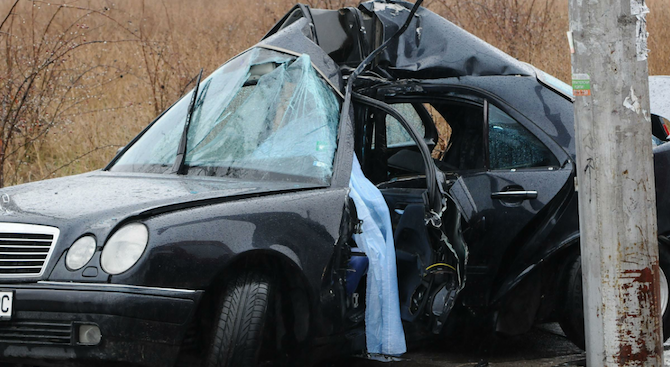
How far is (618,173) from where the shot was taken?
3672 mm

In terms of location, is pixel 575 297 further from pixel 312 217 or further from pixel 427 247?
pixel 312 217

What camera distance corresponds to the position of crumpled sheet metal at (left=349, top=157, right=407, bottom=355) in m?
4.03

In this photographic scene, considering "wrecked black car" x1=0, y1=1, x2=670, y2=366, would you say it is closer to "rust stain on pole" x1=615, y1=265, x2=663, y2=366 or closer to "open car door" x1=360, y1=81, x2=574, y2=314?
"open car door" x1=360, y1=81, x2=574, y2=314

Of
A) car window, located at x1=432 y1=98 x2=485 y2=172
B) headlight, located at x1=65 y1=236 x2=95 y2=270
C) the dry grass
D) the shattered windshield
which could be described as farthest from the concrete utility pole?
the dry grass

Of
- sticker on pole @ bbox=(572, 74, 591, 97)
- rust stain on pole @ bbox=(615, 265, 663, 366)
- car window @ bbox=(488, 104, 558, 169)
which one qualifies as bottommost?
rust stain on pole @ bbox=(615, 265, 663, 366)

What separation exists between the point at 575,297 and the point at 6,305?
290cm

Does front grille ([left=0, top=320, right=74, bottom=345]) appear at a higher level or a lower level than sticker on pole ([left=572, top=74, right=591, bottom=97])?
lower

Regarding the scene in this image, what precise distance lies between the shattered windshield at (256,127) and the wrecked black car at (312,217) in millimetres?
12

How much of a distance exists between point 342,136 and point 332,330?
3.35 ft

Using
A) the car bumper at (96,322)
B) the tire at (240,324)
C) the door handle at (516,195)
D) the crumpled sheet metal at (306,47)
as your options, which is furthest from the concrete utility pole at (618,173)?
the car bumper at (96,322)

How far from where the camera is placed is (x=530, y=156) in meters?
4.62

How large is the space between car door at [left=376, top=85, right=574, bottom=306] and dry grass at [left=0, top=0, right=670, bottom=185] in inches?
195

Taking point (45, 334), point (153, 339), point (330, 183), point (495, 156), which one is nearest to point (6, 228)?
point (45, 334)

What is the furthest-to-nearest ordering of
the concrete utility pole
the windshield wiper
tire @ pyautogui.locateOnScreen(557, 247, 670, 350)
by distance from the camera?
tire @ pyautogui.locateOnScreen(557, 247, 670, 350)
the windshield wiper
the concrete utility pole
